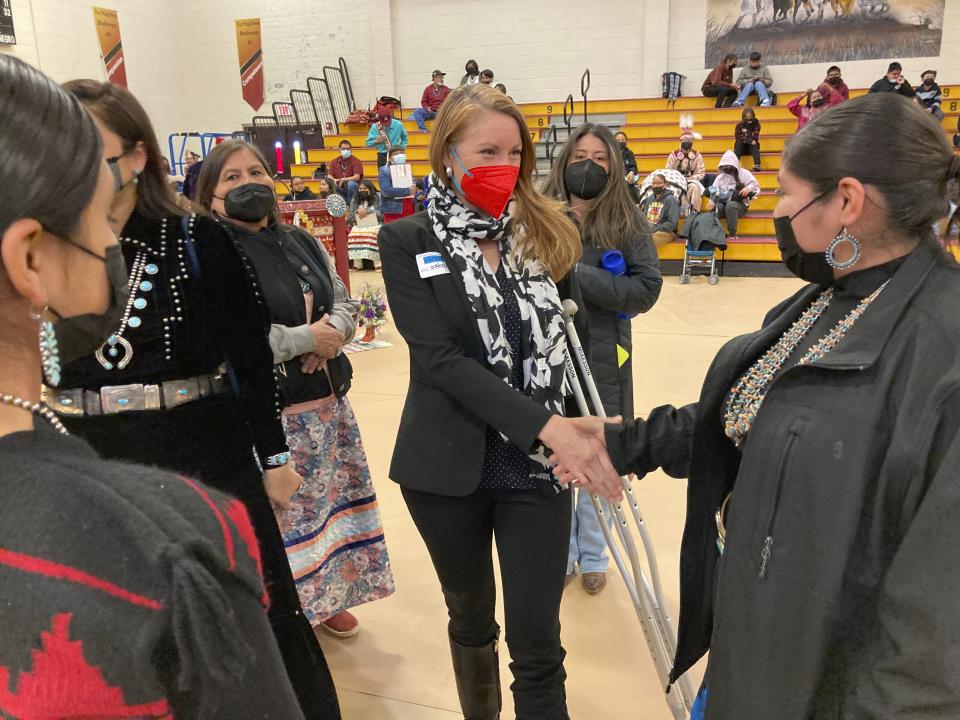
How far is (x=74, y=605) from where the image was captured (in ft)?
1.74

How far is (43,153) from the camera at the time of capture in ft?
1.86

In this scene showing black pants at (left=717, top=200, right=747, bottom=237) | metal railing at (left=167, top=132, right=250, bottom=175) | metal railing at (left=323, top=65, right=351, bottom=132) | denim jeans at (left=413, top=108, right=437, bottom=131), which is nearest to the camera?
black pants at (left=717, top=200, right=747, bottom=237)

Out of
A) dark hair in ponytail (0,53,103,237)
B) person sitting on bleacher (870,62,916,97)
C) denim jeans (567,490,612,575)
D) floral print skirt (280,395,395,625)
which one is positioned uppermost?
person sitting on bleacher (870,62,916,97)

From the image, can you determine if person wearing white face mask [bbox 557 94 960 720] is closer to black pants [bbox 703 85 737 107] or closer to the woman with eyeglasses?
the woman with eyeglasses

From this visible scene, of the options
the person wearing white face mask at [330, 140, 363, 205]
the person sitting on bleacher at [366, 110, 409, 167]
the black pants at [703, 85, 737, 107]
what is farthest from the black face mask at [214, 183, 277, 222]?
the black pants at [703, 85, 737, 107]

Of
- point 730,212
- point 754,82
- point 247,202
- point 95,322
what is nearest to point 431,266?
point 247,202

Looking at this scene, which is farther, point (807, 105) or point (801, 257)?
point (807, 105)

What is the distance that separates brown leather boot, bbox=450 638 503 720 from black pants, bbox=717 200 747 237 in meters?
9.07

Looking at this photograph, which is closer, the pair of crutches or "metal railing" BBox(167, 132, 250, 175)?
the pair of crutches

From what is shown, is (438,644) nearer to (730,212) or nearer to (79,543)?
(79,543)

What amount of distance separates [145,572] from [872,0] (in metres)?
17.0

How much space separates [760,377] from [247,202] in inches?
67.5

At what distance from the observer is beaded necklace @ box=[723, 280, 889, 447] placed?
1.33 metres

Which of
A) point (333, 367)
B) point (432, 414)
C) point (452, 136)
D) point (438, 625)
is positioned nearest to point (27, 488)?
point (432, 414)
